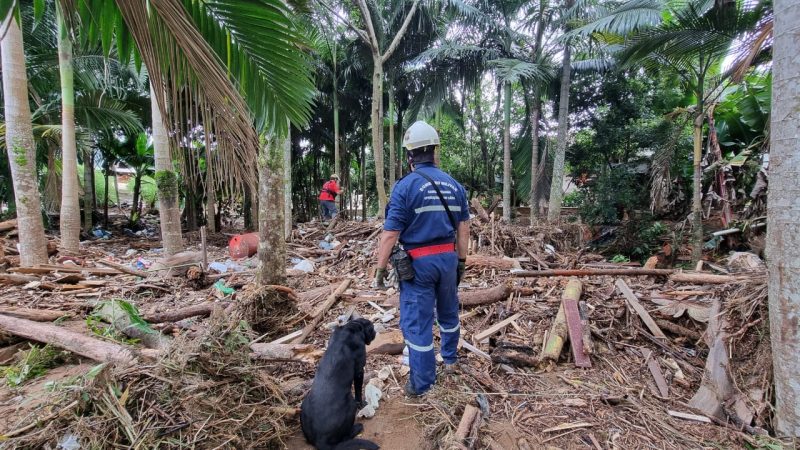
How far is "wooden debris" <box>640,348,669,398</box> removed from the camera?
3.14m

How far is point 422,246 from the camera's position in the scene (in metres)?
2.96

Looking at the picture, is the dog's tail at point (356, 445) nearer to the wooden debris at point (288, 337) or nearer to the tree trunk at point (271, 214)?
the wooden debris at point (288, 337)

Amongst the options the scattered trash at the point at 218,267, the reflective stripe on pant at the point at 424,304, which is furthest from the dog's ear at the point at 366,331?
the scattered trash at the point at 218,267

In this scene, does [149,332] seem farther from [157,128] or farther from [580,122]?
[580,122]

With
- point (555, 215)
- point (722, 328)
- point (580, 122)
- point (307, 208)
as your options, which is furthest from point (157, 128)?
point (307, 208)

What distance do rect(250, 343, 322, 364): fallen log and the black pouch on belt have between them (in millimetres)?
1025

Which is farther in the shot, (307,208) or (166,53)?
(307,208)

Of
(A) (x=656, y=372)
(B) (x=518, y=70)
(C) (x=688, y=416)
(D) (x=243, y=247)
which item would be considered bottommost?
(C) (x=688, y=416)

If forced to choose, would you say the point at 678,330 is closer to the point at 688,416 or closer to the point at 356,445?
the point at 688,416

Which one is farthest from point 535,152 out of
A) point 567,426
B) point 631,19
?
point 567,426

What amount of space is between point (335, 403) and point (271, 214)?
7.76 feet

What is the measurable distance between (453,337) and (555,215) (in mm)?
9260

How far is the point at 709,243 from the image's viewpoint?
9.30 metres

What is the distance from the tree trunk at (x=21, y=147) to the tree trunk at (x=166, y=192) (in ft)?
5.65
